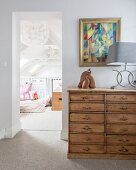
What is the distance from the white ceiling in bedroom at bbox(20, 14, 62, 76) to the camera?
4.18 metres

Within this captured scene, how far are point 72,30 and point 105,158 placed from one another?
75.6 inches

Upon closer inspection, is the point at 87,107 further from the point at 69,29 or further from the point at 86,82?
the point at 69,29

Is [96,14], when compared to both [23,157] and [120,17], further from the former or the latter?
[23,157]

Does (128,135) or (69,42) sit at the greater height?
(69,42)

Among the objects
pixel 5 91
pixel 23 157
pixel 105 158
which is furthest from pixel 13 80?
pixel 105 158

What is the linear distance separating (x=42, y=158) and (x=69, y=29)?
1925mm

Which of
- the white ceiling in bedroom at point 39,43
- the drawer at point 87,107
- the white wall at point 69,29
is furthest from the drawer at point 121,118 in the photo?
the white ceiling in bedroom at point 39,43

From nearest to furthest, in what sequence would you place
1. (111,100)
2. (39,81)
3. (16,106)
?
(111,100) < (16,106) < (39,81)

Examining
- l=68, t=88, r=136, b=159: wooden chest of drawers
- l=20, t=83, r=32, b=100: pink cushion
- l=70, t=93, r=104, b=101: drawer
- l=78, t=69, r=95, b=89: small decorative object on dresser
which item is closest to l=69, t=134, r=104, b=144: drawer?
l=68, t=88, r=136, b=159: wooden chest of drawers

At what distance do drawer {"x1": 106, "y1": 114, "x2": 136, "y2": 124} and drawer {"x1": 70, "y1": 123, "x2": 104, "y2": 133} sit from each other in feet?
0.46

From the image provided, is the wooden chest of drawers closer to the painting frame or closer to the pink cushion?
the painting frame

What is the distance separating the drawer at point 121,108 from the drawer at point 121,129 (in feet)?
0.63

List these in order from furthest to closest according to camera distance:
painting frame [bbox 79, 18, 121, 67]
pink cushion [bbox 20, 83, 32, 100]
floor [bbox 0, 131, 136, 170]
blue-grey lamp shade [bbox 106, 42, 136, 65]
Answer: pink cushion [bbox 20, 83, 32, 100] → painting frame [bbox 79, 18, 121, 67] → blue-grey lamp shade [bbox 106, 42, 136, 65] → floor [bbox 0, 131, 136, 170]

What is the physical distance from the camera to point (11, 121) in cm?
316
